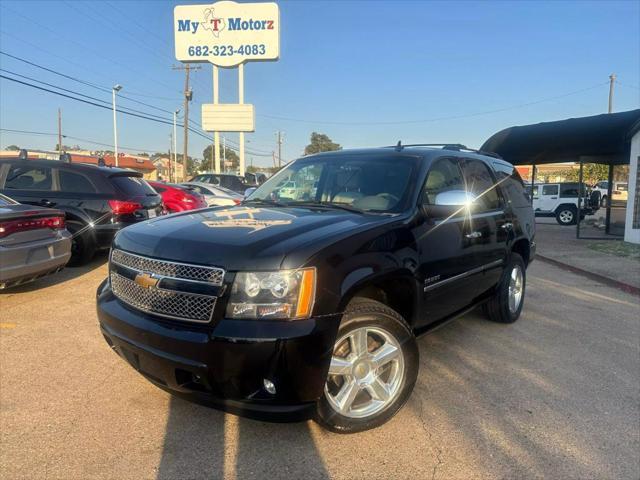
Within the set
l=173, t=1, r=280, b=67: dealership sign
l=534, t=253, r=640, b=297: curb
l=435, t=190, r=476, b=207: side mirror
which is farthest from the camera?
l=173, t=1, r=280, b=67: dealership sign

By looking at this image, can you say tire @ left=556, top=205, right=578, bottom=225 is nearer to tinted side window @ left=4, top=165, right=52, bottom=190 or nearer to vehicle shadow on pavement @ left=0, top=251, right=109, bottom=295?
vehicle shadow on pavement @ left=0, top=251, right=109, bottom=295

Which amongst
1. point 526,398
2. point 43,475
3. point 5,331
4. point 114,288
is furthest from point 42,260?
point 526,398

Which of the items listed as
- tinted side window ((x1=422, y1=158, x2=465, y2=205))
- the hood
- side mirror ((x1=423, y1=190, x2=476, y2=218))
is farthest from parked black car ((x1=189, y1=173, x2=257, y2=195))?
side mirror ((x1=423, y1=190, x2=476, y2=218))

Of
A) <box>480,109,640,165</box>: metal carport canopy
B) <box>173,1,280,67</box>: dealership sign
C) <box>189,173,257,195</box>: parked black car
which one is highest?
<box>173,1,280,67</box>: dealership sign

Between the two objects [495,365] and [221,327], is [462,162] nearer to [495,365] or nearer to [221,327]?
[495,365]

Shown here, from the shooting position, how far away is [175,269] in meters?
2.55

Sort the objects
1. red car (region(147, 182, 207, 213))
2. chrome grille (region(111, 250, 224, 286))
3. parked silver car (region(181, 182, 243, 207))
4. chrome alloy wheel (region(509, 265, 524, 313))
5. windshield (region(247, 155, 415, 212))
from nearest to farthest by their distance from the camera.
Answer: chrome grille (region(111, 250, 224, 286))
windshield (region(247, 155, 415, 212))
chrome alloy wheel (region(509, 265, 524, 313))
red car (region(147, 182, 207, 213))
parked silver car (region(181, 182, 243, 207))

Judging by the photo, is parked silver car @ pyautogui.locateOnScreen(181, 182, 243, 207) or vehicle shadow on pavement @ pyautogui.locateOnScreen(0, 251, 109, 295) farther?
parked silver car @ pyautogui.locateOnScreen(181, 182, 243, 207)

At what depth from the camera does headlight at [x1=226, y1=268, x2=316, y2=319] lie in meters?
2.38

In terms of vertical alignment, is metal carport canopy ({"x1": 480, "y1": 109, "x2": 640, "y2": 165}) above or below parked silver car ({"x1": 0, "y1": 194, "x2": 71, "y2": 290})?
above

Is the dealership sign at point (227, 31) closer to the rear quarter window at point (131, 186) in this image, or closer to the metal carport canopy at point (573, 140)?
the metal carport canopy at point (573, 140)

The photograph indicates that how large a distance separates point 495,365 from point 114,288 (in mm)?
3138

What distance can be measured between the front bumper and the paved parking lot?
0.38m

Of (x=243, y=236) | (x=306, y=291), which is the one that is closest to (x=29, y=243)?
(x=243, y=236)
